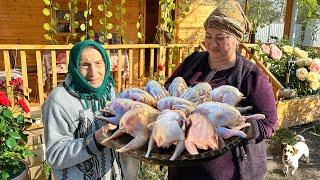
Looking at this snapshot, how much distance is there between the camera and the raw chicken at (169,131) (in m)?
1.15

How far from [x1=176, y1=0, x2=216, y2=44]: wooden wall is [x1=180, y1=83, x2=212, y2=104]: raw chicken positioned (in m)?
5.84

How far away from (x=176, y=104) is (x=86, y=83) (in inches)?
21.6

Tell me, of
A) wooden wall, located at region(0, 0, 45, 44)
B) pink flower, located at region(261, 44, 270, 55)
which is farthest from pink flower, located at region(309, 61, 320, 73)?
wooden wall, located at region(0, 0, 45, 44)

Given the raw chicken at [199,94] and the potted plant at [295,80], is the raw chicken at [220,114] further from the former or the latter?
the potted plant at [295,80]

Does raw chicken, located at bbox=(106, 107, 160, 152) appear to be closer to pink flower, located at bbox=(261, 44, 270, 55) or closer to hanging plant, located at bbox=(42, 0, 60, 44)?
hanging plant, located at bbox=(42, 0, 60, 44)

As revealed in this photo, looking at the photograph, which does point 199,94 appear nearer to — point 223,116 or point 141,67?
point 223,116

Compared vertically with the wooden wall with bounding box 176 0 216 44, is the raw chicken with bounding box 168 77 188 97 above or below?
below

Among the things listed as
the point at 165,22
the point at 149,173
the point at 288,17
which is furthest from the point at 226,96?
the point at 288,17

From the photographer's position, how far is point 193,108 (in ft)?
4.23

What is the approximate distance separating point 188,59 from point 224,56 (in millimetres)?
314

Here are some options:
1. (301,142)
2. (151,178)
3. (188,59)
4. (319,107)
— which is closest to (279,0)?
(319,107)

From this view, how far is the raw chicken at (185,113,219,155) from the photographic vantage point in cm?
118

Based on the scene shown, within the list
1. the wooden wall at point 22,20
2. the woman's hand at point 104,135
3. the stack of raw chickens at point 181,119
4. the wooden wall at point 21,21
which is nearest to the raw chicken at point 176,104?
the stack of raw chickens at point 181,119

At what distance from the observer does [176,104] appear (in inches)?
50.5
